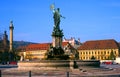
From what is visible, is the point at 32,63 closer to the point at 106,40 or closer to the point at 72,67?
the point at 72,67

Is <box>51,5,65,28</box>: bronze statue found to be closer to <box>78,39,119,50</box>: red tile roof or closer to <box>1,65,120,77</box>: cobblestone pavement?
<box>1,65,120,77</box>: cobblestone pavement

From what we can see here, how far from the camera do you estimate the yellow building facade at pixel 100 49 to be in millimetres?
154875

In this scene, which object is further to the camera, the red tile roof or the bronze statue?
the red tile roof

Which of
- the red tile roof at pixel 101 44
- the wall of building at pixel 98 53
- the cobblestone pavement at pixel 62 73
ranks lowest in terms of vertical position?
the cobblestone pavement at pixel 62 73

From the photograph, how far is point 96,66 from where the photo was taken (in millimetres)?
46531

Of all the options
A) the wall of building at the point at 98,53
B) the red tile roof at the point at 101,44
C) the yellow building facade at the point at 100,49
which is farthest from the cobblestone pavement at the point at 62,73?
the red tile roof at the point at 101,44

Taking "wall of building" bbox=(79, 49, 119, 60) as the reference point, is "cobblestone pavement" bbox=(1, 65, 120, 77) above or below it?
below

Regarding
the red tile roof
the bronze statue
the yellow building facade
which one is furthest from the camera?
the red tile roof

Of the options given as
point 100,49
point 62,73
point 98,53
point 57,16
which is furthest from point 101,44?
point 62,73

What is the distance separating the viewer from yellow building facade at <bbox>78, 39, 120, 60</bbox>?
155 m

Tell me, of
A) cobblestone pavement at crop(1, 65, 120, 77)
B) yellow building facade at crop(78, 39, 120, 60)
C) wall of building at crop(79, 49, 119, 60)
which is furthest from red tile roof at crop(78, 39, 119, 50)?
cobblestone pavement at crop(1, 65, 120, 77)

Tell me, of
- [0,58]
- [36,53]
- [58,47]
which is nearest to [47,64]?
[58,47]

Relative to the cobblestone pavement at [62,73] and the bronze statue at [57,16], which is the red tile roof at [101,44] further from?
the cobblestone pavement at [62,73]

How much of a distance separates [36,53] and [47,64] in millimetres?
149948
